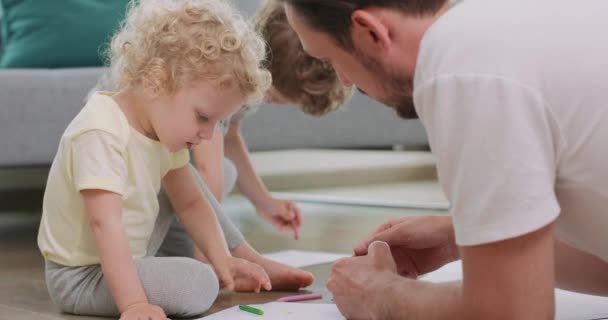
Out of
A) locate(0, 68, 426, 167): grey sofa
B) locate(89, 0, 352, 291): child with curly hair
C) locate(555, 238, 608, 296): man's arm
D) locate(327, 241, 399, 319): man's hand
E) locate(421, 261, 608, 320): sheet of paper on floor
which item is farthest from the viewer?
locate(0, 68, 426, 167): grey sofa

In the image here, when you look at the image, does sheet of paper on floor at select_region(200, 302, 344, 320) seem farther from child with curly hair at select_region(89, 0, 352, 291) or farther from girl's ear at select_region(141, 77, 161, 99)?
girl's ear at select_region(141, 77, 161, 99)

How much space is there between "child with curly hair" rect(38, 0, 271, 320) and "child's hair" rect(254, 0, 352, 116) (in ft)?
1.34

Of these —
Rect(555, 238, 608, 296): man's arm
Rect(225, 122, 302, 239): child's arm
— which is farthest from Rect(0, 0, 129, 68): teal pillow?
Rect(555, 238, 608, 296): man's arm

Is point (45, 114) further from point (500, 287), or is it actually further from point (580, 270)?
point (500, 287)

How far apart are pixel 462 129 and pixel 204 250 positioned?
2.64 feet

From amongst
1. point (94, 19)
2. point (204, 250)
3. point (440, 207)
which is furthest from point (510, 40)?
point (440, 207)

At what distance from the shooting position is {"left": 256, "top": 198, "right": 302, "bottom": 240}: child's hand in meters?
2.00

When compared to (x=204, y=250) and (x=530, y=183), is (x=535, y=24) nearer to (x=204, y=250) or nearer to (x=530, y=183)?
(x=530, y=183)

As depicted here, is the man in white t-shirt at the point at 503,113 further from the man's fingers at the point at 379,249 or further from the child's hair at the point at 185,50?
the child's hair at the point at 185,50

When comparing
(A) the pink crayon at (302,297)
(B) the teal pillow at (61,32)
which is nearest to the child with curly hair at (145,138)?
(A) the pink crayon at (302,297)

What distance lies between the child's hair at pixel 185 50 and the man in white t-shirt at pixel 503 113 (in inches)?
17.7

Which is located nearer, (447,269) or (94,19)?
(447,269)

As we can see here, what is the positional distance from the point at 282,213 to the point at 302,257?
0.36 ft

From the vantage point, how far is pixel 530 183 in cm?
82
